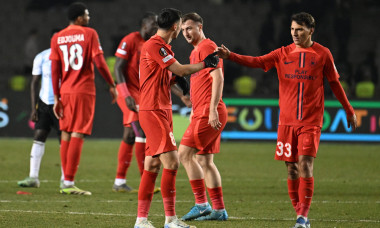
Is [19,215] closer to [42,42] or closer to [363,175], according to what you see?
[363,175]

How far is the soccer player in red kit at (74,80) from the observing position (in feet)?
29.3

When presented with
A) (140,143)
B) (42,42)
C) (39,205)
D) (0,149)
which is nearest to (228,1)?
(42,42)

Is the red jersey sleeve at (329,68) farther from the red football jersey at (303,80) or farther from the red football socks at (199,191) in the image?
the red football socks at (199,191)

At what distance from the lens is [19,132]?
17094 millimetres

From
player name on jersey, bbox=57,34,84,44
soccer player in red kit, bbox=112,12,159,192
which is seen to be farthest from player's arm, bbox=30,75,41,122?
soccer player in red kit, bbox=112,12,159,192

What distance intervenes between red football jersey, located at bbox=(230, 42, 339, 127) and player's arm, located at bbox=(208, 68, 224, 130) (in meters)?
0.28

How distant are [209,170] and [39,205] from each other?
6.34 ft

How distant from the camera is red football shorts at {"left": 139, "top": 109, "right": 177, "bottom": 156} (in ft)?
20.2

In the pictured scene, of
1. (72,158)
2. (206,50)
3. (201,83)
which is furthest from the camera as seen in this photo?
(72,158)

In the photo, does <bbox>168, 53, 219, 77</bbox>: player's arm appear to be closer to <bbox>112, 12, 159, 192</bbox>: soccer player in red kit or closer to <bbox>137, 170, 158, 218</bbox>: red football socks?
<bbox>137, 170, 158, 218</bbox>: red football socks

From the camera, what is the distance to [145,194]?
20.2 feet

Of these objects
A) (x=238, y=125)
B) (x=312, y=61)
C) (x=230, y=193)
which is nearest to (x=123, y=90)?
(x=230, y=193)

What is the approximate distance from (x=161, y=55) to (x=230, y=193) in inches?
138

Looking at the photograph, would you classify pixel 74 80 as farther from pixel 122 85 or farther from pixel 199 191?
pixel 199 191
